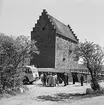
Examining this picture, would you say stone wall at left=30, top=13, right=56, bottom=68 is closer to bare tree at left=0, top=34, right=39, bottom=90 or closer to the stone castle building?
the stone castle building

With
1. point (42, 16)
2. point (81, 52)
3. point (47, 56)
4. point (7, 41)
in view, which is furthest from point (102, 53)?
point (42, 16)

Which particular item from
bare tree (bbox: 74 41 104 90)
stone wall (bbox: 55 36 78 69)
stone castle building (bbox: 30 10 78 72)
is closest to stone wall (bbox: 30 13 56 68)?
stone castle building (bbox: 30 10 78 72)

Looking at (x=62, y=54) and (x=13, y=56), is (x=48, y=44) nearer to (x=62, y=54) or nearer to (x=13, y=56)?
(x=62, y=54)

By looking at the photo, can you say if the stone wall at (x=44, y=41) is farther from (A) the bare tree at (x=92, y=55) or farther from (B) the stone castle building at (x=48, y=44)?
(A) the bare tree at (x=92, y=55)

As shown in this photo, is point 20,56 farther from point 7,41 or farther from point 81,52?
point 81,52

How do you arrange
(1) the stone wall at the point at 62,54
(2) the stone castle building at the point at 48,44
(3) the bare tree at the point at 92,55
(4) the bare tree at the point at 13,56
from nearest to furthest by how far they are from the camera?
(4) the bare tree at the point at 13,56
(3) the bare tree at the point at 92,55
(2) the stone castle building at the point at 48,44
(1) the stone wall at the point at 62,54

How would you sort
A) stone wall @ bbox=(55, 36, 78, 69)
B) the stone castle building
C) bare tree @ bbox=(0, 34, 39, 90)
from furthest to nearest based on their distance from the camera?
stone wall @ bbox=(55, 36, 78, 69) < the stone castle building < bare tree @ bbox=(0, 34, 39, 90)

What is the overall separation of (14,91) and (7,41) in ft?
12.7

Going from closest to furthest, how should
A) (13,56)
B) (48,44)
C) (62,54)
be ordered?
1. (13,56)
2. (48,44)
3. (62,54)

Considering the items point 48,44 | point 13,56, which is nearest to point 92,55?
point 13,56

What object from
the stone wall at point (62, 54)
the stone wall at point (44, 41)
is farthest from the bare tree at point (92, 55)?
the stone wall at point (44, 41)

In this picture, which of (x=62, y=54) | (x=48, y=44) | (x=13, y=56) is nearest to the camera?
(x=13, y=56)

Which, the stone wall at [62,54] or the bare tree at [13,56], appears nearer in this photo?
the bare tree at [13,56]

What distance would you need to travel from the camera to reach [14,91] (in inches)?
591
